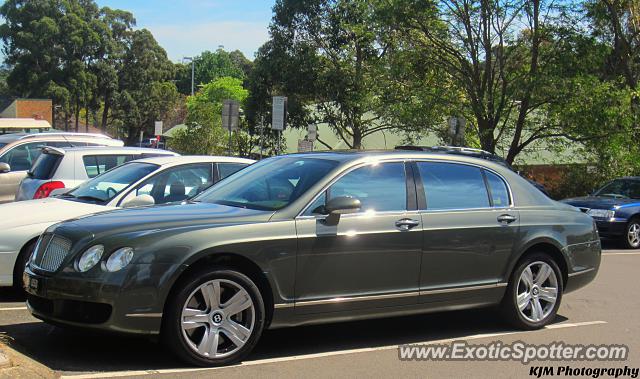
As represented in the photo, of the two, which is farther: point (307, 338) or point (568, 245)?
point (568, 245)

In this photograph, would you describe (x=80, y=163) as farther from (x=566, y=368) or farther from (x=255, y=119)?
(x=255, y=119)

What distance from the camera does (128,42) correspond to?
226 ft

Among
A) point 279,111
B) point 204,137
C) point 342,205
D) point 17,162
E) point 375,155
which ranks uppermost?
point 279,111

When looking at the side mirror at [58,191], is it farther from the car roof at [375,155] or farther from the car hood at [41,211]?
the car roof at [375,155]

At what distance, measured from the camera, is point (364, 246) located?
5.54 metres

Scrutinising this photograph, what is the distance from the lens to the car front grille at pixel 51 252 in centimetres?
505

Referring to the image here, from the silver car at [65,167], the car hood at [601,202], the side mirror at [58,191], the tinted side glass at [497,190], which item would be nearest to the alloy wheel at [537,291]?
the tinted side glass at [497,190]

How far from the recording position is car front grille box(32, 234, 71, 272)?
16.6ft

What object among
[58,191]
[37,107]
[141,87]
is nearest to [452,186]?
[58,191]

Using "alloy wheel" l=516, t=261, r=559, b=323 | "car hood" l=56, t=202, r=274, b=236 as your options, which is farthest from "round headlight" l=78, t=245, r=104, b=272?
"alloy wheel" l=516, t=261, r=559, b=323

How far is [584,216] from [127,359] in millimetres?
4668

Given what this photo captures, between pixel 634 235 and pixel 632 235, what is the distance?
0.08 meters

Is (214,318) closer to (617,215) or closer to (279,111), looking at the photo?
(617,215)

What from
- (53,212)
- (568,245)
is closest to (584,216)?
(568,245)
